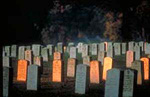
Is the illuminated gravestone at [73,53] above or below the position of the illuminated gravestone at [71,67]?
above

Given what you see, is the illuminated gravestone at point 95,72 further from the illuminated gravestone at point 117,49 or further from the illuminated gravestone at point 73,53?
the illuminated gravestone at point 117,49

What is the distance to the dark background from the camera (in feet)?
132

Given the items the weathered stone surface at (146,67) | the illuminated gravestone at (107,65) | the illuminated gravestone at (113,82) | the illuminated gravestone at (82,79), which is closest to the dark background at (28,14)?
the illuminated gravestone at (107,65)

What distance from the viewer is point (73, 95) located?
1345 cm

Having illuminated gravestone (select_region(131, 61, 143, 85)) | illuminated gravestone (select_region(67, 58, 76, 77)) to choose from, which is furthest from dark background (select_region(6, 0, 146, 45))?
illuminated gravestone (select_region(131, 61, 143, 85))

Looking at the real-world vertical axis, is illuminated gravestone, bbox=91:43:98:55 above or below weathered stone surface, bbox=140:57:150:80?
above

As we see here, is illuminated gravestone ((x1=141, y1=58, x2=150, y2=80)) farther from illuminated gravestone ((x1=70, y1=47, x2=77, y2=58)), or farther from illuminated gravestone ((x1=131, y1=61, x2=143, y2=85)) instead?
illuminated gravestone ((x1=70, y1=47, x2=77, y2=58))

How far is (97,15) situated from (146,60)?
54.1 m

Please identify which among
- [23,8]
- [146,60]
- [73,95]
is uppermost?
[23,8]

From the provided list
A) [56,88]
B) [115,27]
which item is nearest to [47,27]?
[115,27]

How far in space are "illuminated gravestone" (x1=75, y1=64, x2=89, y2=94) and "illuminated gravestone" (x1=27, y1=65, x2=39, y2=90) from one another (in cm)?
161

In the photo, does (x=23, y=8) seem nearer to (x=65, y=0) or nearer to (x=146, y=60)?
(x=65, y=0)

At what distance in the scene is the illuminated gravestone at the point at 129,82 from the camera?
12.4 metres

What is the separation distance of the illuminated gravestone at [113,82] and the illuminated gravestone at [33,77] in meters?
3.29
